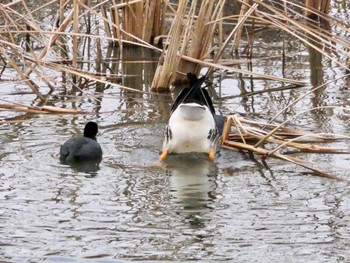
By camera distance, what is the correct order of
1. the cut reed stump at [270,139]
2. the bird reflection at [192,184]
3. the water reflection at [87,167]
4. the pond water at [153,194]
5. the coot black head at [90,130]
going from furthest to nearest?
the coot black head at [90,130] < the cut reed stump at [270,139] < the water reflection at [87,167] < the bird reflection at [192,184] < the pond water at [153,194]

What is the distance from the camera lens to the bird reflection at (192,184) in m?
6.89

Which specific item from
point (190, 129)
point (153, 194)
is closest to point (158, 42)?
A: point (190, 129)

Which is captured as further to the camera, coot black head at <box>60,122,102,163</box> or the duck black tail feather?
the duck black tail feather

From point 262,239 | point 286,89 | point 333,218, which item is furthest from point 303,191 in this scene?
point 286,89

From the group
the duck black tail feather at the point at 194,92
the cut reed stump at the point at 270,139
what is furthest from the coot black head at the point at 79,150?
the cut reed stump at the point at 270,139

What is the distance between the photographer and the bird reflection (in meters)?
6.89

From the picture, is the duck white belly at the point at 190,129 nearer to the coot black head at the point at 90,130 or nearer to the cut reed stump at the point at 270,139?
the cut reed stump at the point at 270,139

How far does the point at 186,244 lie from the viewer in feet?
20.1

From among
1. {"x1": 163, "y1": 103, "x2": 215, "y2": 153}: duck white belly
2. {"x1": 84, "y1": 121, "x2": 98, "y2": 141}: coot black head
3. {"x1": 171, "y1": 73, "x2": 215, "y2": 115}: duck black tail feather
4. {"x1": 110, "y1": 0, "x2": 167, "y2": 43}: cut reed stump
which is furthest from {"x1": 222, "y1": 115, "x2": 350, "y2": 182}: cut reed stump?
{"x1": 110, "y1": 0, "x2": 167, "y2": 43}: cut reed stump

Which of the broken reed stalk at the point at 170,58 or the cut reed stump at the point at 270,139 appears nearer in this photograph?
the cut reed stump at the point at 270,139

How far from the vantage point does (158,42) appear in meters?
11.9

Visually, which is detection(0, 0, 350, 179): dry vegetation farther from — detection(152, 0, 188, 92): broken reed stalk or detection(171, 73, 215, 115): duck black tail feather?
detection(171, 73, 215, 115): duck black tail feather

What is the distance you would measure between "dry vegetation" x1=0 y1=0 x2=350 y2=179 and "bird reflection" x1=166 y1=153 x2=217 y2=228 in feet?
1.22

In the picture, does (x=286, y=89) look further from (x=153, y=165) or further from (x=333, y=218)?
(x=333, y=218)
